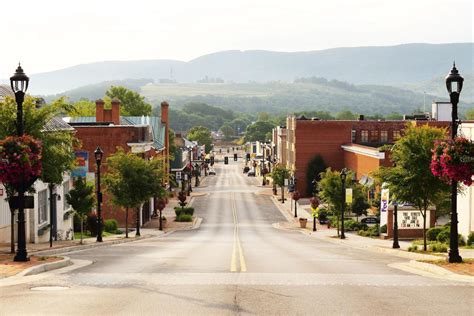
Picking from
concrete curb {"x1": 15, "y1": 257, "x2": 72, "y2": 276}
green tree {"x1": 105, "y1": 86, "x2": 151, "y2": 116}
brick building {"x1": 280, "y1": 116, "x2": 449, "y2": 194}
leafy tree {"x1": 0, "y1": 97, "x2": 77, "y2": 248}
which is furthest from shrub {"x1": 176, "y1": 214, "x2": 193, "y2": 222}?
green tree {"x1": 105, "y1": 86, "x2": 151, "y2": 116}

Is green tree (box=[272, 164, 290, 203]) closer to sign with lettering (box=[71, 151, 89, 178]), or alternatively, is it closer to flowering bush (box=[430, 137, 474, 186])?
sign with lettering (box=[71, 151, 89, 178])

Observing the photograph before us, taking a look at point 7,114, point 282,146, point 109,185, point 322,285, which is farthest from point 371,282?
point 282,146

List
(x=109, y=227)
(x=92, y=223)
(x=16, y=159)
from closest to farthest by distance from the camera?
(x=16, y=159)
(x=92, y=223)
(x=109, y=227)

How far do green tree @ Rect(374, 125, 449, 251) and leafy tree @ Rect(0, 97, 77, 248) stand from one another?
14.2 m

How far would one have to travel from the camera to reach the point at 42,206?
3784cm

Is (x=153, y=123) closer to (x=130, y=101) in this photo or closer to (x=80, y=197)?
(x=130, y=101)

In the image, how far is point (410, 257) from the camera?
28.7m

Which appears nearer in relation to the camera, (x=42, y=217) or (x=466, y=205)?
(x=466, y=205)

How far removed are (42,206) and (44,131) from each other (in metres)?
12.9

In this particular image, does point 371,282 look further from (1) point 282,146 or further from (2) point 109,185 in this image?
(1) point 282,146

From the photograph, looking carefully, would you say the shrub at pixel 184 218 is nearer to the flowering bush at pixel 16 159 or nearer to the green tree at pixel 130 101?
the flowering bush at pixel 16 159

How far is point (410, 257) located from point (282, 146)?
366 feet

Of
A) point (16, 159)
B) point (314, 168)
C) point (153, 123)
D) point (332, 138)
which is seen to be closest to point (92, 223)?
point (16, 159)

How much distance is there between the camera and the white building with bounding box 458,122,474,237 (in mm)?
35125
